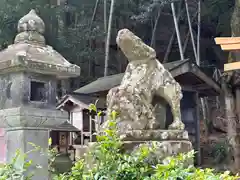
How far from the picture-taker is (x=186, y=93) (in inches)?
346

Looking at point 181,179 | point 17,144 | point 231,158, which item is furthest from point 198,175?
point 231,158

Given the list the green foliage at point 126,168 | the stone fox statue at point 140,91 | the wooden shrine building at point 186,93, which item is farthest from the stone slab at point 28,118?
the wooden shrine building at point 186,93

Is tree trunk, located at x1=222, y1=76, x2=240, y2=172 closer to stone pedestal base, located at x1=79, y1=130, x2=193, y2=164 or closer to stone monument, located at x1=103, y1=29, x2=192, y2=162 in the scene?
stone monument, located at x1=103, y1=29, x2=192, y2=162

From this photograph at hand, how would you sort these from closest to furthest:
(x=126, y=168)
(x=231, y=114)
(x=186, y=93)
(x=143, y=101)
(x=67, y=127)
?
(x=126, y=168) < (x=143, y=101) < (x=231, y=114) < (x=186, y=93) < (x=67, y=127)

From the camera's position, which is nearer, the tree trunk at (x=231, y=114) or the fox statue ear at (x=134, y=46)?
the fox statue ear at (x=134, y=46)

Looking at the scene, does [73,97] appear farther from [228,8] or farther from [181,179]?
[228,8]

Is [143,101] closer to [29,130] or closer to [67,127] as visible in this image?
[29,130]

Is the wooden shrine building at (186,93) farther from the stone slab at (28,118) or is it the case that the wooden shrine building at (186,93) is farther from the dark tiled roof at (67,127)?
the stone slab at (28,118)

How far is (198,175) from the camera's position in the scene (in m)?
1.99

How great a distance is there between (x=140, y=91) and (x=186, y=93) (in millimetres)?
5351

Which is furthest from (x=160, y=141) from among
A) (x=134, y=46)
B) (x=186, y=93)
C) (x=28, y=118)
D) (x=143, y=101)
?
(x=186, y=93)

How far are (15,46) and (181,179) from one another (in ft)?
10.9

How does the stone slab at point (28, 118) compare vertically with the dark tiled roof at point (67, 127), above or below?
above

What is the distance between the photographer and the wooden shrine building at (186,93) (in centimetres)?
812
